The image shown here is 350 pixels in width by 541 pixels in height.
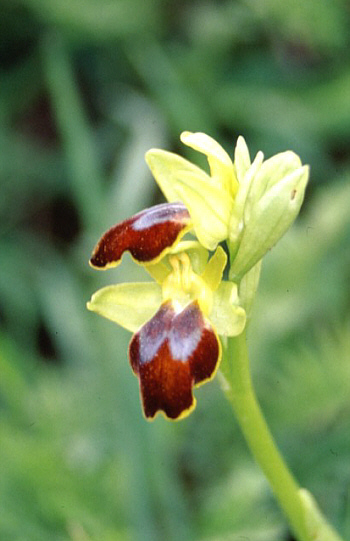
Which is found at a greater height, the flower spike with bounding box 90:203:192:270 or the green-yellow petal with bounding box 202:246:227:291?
the flower spike with bounding box 90:203:192:270

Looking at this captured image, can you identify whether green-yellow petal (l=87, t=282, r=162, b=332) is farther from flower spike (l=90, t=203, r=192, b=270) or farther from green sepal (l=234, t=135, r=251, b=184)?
green sepal (l=234, t=135, r=251, b=184)

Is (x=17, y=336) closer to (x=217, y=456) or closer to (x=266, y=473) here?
(x=217, y=456)

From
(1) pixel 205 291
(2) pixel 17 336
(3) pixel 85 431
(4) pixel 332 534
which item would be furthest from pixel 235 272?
(2) pixel 17 336

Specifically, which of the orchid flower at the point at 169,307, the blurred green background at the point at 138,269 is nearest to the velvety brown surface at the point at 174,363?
the orchid flower at the point at 169,307

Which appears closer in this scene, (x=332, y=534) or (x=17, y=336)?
(x=332, y=534)

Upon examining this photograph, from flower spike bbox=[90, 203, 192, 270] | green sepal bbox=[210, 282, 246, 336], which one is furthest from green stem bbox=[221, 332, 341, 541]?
flower spike bbox=[90, 203, 192, 270]

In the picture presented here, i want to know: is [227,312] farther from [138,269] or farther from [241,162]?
[138,269]

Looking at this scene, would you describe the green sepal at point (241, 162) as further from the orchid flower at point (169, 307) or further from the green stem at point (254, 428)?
the green stem at point (254, 428)
